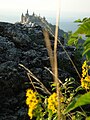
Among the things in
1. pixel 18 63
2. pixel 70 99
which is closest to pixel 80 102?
pixel 70 99

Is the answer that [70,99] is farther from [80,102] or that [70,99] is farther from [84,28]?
[80,102]

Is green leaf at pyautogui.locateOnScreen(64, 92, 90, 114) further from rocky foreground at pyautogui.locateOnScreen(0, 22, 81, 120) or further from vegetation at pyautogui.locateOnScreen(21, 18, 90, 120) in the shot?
rocky foreground at pyautogui.locateOnScreen(0, 22, 81, 120)

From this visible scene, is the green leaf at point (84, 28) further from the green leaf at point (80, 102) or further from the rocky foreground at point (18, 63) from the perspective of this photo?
the rocky foreground at point (18, 63)

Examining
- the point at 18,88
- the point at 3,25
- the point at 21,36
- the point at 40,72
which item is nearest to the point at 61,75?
the point at 40,72

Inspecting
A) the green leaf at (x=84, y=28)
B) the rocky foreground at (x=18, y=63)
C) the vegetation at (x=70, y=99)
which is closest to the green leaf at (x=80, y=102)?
the vegetation at (x=70, y=99)

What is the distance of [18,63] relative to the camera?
27.8 feet

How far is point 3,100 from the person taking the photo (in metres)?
7.75

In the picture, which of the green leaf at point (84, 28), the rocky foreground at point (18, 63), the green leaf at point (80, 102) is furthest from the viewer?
the rocky foreground at point (18, 63)

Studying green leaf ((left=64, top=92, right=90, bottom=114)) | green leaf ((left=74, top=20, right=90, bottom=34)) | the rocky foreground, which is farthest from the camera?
the rocky foreground

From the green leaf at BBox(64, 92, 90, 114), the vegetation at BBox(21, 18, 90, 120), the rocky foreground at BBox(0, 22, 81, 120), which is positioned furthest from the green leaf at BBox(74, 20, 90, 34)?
the rocky foreground at BBox(0, 22, 81, 120)

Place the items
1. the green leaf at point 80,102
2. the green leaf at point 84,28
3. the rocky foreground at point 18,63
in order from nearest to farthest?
the green leaf at point 80,102 < the green leaf at point 84,28 < the rocky foreground at point 18,63

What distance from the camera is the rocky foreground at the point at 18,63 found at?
7.68 m

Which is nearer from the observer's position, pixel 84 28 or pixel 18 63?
pixel 84 28

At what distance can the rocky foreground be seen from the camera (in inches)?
302
